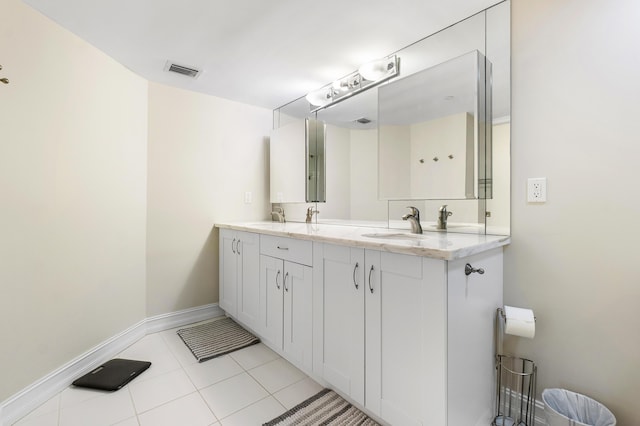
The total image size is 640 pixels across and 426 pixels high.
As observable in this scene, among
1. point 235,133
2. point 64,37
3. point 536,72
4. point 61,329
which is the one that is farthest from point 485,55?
point 61,329

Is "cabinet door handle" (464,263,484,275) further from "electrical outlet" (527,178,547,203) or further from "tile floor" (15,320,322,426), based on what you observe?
"tile floor" (15,320,322,426)

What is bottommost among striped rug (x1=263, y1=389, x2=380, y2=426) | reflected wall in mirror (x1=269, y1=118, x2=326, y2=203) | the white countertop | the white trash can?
striped rug (x1=263, y1=389, x2=380, y2=426)

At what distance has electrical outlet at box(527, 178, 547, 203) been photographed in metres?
1.42

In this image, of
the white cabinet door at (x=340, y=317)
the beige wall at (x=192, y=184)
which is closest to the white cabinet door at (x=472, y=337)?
the white cabinet door at (x=340, y=317)

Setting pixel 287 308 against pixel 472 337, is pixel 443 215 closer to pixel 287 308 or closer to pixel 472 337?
pixel 472 337

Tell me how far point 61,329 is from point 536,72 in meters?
3.00

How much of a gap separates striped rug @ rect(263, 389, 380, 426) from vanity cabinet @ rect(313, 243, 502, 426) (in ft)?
0.34

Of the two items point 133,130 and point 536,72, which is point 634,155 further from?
point 133,130

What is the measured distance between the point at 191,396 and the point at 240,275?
0.94 meters

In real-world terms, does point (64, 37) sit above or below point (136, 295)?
above

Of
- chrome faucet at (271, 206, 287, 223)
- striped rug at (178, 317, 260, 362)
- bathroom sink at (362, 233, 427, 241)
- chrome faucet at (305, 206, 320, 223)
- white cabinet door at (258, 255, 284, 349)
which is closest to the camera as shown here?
bathroom sink at (362, 233, 427, 241)

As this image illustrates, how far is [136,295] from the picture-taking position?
7.95 ft

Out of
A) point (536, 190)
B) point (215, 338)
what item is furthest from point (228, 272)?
point (536, 190)

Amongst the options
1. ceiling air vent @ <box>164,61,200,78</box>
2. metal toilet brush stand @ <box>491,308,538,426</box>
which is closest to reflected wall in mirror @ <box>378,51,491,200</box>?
metal toilet brush stand @ <box>491,308,538,426</box>
